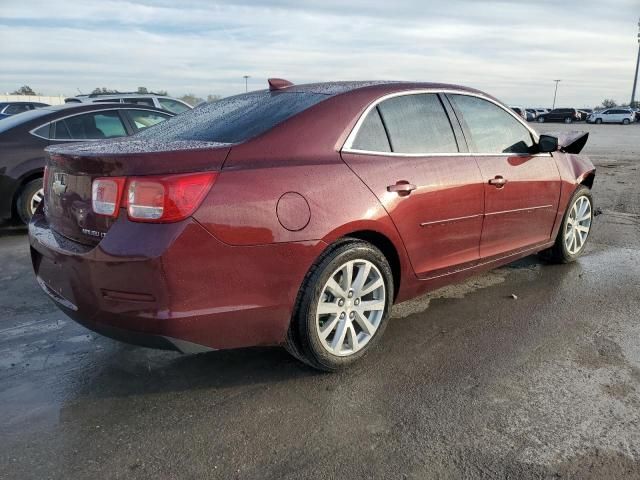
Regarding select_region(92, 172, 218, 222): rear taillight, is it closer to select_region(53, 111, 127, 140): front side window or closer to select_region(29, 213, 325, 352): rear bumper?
select_region(29, 213, 325, 352): rear bumper

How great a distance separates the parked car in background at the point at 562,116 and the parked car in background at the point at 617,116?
2023 millimetres

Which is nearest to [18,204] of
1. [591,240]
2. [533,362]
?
[533,362]

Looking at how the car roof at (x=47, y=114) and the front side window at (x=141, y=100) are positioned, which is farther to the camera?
the front side window at (x=141, y=100)

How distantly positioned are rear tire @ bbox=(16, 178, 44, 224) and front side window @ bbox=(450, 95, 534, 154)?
16.8 ft

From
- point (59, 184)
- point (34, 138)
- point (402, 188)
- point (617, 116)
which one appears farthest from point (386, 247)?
point (617, 116)

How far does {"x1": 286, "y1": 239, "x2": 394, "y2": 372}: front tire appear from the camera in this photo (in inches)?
118

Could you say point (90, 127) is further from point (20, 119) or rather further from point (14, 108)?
point (14, 108)

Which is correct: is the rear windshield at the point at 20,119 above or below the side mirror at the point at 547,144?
above

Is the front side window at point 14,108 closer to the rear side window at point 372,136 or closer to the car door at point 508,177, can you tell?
the car door at point 508,177

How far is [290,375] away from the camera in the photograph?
3.22 m

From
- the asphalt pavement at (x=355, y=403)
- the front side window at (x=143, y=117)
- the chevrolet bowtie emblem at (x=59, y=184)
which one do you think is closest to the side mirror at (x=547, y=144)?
the asphalt pavement at (x=355, y=403)

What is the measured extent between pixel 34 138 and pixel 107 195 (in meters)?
4.75

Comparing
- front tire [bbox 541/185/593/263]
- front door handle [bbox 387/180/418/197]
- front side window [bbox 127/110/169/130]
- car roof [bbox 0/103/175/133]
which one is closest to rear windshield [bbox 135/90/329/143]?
front door handle [bbox 387/180/418/197]

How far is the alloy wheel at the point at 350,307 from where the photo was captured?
311 centimetres
